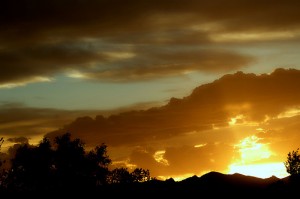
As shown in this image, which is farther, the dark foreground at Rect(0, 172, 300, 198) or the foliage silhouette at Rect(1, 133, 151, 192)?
the foliage silhouette at Rect(1, 133, 151, 192)

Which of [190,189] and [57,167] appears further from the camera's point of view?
[57,167]

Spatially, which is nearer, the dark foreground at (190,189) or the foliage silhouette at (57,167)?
the dark foreground at (190,189)

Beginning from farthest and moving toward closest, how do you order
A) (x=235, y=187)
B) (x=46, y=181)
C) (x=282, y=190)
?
1. (x=46, y=181)
2. (x=235, y=187)
3. (x=282, y=190)

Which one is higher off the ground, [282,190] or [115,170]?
[115,170]

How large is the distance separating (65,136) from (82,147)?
487 cm

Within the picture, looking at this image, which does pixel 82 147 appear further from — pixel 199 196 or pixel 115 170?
pixel 199 196

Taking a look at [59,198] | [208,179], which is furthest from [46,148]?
[208,179]

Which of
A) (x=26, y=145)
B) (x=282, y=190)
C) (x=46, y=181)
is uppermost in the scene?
(x=26, y=145)

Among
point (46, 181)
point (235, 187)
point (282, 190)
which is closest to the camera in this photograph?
point (282, 190)

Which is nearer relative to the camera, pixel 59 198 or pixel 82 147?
pixel 59 198

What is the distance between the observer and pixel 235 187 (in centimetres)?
9962

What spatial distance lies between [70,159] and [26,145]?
36.5ft

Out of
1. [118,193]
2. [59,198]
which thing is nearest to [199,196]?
A: [118,193]

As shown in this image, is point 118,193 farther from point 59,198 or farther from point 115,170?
point 115,170
